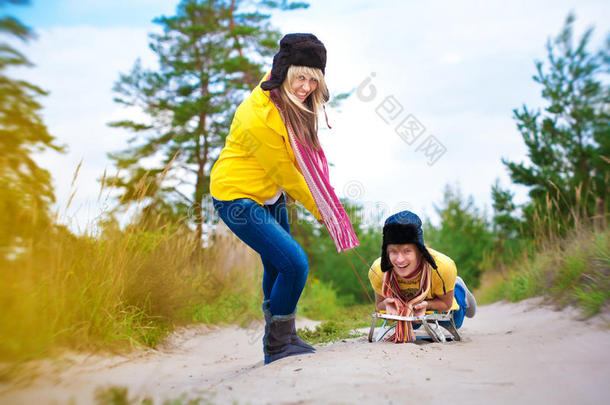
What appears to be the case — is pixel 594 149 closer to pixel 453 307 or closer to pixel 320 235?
pixel 320 235

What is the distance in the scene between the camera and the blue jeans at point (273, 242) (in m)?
2.92

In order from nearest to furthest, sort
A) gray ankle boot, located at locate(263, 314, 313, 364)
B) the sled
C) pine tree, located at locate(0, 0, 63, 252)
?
pine tree, located at locate(0, 0, 63, 252)
gray ankle boot, located at locate(263, 314, 313, 364)
the sled

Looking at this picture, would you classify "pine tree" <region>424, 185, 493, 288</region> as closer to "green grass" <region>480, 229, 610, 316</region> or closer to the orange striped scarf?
"green grass" <region>480, 229, 610, 316</region>


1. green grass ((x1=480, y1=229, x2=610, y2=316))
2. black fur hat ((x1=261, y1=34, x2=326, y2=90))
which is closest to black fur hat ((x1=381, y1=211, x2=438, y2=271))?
black fur hat ((x1=261, y1=34, x2=326, y2=90))

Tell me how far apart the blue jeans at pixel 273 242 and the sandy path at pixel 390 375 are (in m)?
0.42

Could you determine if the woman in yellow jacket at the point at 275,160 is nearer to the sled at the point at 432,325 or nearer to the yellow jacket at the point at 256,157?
the yellow jacket at the point at 256,157

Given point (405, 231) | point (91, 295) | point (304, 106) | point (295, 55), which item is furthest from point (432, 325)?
point (91, 295)

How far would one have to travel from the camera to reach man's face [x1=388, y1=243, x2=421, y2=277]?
3.53m

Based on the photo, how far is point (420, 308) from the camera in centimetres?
346

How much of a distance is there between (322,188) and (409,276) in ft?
3.42

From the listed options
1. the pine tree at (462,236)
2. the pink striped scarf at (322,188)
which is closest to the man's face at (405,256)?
the pink striped scarf at (322,188)

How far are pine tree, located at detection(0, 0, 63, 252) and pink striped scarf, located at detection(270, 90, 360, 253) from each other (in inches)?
53.1

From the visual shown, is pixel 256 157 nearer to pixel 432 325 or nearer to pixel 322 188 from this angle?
pixel 322 188

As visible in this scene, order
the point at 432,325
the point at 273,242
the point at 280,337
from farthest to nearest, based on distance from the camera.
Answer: the point at 432,325 → the point at 280,337 → the point at 273,242
